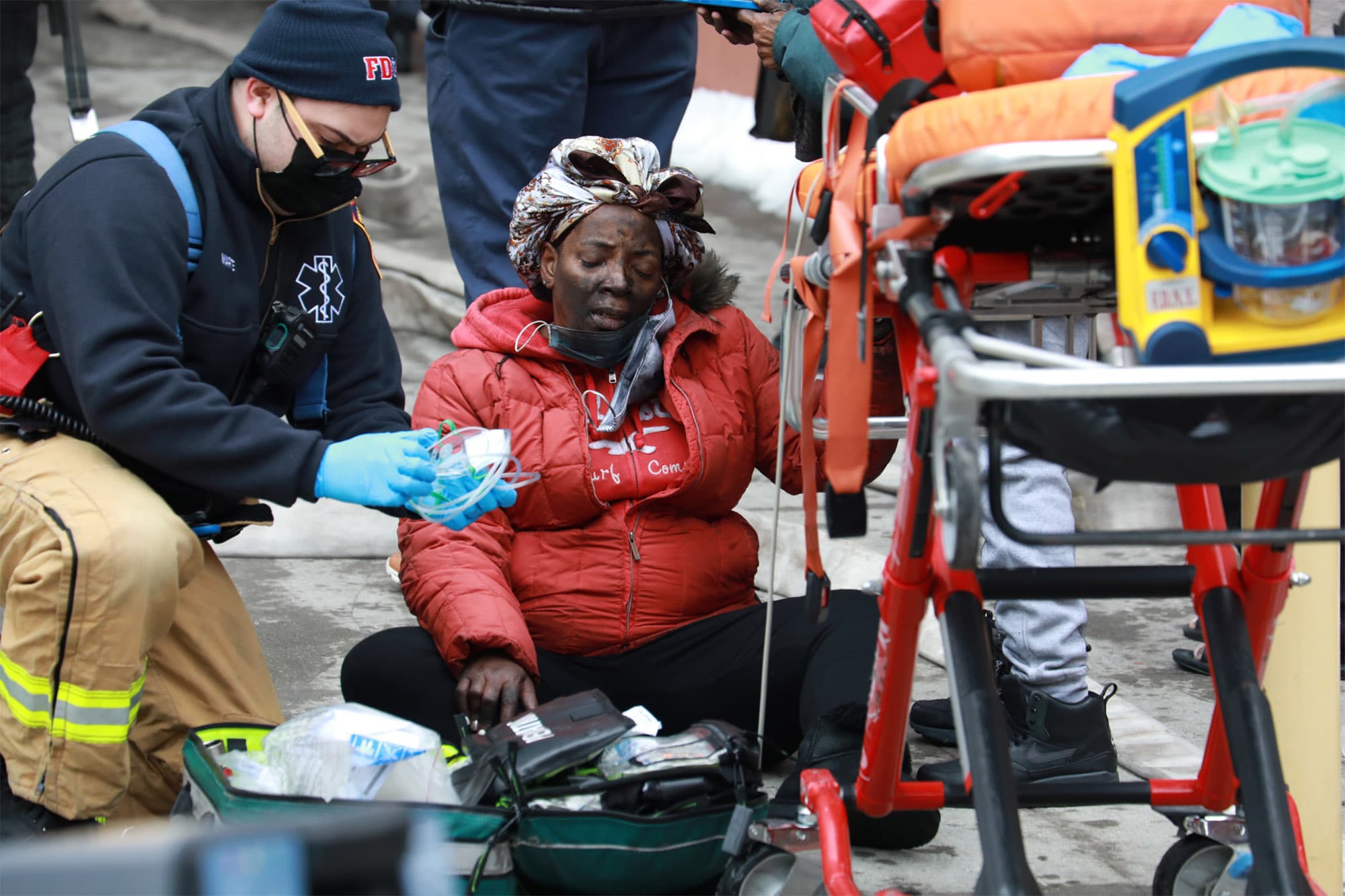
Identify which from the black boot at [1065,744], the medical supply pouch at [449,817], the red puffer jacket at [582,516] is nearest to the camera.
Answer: the medical supply pouch at [449,817]

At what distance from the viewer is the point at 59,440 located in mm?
2359

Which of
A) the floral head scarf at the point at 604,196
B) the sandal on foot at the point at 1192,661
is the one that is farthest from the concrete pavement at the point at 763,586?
the floral head scarf at the point at 604,196

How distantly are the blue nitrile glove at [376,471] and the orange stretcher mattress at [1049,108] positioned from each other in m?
1.12

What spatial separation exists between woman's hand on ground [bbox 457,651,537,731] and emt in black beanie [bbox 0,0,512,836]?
28cm

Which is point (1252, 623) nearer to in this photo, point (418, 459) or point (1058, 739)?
point (1058, 739)

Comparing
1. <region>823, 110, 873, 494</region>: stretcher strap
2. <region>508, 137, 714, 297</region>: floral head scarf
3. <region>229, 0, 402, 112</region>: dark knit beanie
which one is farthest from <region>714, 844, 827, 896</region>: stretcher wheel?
<region>229, 0, 402, 112</region>: dark knit beanie

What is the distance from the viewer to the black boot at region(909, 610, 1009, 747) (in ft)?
9.02

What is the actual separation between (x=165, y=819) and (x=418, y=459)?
2.34ft

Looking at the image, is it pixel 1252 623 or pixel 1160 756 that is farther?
pixel 1160 756

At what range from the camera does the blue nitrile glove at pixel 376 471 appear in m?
2.26

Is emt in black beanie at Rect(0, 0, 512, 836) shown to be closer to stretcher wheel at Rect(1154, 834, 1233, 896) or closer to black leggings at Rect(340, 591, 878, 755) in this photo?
black leggings at Rect(340, 591, 878, 755)

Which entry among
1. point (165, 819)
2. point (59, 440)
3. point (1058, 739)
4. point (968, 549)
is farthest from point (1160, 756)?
point (59, 440)

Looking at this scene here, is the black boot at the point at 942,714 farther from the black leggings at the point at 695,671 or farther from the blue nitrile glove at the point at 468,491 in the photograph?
the blue nitrile glove at the point at 468,491

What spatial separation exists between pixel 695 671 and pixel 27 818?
1104mm
